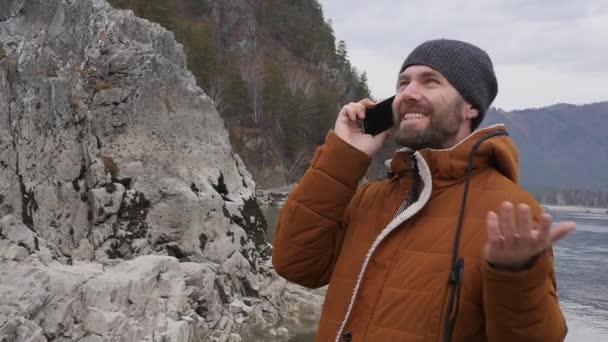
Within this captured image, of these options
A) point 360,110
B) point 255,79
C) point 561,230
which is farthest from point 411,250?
point 255,79

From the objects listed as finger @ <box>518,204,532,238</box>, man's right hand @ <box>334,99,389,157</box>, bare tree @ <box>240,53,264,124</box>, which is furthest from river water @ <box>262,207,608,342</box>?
bare tree @ <box>240,53,264,124</box>

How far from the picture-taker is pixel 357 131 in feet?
9.29

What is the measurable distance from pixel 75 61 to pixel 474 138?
41.7 feet

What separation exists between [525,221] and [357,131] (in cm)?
113

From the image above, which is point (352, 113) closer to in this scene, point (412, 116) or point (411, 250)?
point (412, 116)

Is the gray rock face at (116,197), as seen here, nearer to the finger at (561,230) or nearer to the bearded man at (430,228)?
the bearded man at (430,228)

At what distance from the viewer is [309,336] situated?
44.3ft

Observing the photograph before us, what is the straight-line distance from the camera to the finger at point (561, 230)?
1.81 meters

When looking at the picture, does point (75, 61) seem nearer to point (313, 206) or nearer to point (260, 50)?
point (313, 206)

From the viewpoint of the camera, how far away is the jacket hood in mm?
2398

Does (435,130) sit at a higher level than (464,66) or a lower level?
lower

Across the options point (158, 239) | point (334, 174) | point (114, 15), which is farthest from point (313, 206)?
point (114, 15)

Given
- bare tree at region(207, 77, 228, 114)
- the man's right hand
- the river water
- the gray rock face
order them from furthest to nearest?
1. bare tree at region(207, 77, 228, 114)
2. the river water
3. the gray rock face
4. the man's right hand

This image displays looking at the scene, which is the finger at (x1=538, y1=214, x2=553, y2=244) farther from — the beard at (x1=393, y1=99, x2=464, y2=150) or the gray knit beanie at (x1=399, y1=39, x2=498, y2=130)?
the gray knit beanie at (x1=399, y1=39, x2=498, y2=130)
